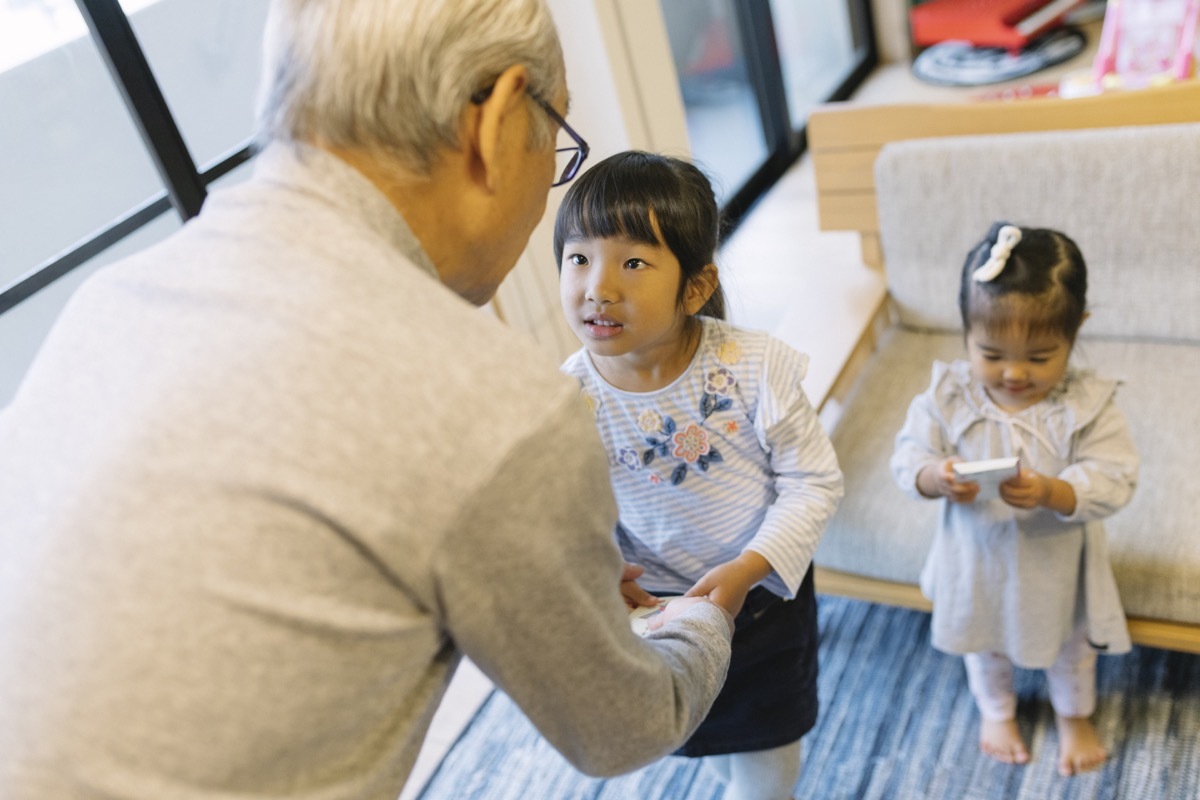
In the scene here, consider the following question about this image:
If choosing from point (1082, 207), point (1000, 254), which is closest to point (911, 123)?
point (1082, 207)

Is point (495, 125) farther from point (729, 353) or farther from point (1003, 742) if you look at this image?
point (1003, 742)

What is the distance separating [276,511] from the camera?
0.66 metres

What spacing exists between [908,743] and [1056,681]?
0.92ft

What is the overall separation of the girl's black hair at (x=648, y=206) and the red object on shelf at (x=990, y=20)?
3153 millimetres

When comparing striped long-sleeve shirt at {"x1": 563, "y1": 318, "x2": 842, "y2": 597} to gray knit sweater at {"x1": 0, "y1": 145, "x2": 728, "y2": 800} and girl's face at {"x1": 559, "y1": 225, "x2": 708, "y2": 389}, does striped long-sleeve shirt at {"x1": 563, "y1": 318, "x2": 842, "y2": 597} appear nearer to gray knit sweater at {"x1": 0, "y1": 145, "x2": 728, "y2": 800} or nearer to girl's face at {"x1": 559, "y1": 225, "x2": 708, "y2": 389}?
girl's face at {"x1": 559, "y1": 225, "x2": 708, "y2": 389}

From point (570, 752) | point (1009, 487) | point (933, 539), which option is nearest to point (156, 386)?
point (570, 752)

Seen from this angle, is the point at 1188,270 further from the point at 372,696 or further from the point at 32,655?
the point at 32,655

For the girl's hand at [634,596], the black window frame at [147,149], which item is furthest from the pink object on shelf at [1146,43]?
the black window frame at [147,149]

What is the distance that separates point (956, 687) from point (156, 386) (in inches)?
65.1

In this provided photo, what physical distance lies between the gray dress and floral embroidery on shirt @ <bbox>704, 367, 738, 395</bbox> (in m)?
0.43

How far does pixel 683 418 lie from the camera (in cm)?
132

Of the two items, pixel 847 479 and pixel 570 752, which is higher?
pixel 570 752

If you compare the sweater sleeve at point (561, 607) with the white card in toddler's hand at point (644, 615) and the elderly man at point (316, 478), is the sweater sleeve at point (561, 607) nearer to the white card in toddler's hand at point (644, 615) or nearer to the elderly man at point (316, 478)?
the elderly man at point (316, 478)

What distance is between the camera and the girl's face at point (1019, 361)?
1428 millimetres
